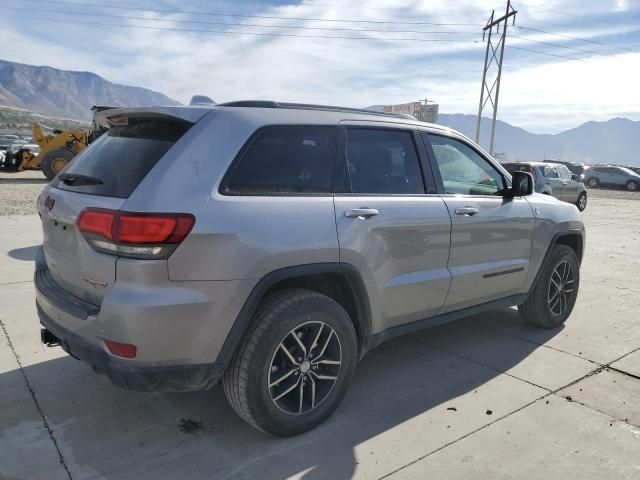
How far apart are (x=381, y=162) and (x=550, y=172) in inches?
690

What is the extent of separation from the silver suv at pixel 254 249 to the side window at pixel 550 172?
16547 millimetres

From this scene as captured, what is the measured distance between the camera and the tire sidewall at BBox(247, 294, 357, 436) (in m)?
2.74

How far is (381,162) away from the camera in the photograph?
347 cm

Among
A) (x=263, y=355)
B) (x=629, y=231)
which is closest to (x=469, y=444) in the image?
(x=263, y=355)

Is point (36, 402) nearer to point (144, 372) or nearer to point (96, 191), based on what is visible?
point (144, 372)

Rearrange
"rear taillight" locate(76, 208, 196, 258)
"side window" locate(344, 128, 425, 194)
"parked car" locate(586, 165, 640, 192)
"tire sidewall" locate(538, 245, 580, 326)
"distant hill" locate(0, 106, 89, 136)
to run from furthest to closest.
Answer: "distant hill" locate(0, 106, 89, 136)
"parked car" locate(586, 165, 640, 192)
"tire sidewall" locate(538, 245, 580, 326)
"side window" locate(344, 128, 425, 194)
"rear taillight" locate(76, 208, 196, 258)

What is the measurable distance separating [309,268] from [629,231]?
12.0 meters

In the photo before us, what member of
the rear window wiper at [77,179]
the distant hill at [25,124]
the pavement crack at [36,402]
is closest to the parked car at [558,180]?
the pavement crack at [36,402]

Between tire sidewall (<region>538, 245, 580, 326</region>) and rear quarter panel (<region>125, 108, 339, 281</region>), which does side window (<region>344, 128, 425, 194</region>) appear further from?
tire sidewall (<region>538, 245, 580, 326</region>)

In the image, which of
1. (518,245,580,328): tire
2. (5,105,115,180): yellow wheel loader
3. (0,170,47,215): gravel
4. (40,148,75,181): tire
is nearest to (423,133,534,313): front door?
(518,245,580,328): tire

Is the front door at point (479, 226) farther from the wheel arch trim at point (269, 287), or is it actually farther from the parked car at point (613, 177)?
the parked car at point (613, 177)

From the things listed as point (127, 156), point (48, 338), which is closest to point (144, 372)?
point (48, 338)

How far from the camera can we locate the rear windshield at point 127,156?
2654 mm

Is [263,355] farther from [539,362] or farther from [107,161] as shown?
[539,362]
